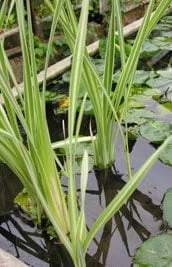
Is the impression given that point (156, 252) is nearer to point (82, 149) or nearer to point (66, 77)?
point (82, 149)

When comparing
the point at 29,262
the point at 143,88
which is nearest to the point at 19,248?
the point at 29,262

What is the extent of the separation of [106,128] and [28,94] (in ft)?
1.10

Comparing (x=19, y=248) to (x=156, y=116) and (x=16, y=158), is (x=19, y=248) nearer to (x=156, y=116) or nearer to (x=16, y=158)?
(x=16, y=158)

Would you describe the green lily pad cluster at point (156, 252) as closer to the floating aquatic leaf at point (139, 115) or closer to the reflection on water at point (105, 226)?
the reflection on water at point (105, 226)

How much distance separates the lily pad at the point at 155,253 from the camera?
83cm

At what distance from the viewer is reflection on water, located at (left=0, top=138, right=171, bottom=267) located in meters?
0.93

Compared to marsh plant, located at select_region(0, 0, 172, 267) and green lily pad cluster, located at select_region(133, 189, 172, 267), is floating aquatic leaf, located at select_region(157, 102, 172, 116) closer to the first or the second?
marsh plant, located at select_region(0, 0, 172, 267)

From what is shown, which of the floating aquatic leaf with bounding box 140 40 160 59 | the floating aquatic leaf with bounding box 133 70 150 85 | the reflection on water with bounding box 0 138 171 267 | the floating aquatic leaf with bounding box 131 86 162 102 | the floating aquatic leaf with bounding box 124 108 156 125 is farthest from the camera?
the floating aquatic leaf with bounding box 140 40 160 59

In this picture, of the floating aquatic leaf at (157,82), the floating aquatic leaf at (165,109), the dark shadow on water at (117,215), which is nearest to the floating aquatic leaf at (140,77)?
the floating aquatic leaf at (157,82)

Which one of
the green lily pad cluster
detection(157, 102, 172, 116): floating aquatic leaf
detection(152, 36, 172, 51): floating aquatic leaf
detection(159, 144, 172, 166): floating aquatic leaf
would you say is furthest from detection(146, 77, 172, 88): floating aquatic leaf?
the green lily pad cluster

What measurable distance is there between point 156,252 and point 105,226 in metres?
0.20

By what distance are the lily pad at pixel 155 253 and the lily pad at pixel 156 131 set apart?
47cm

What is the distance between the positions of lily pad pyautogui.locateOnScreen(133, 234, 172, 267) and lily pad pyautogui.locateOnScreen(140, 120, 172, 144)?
47cm

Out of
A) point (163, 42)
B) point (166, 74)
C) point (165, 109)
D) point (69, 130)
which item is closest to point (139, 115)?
point (165, 109)
